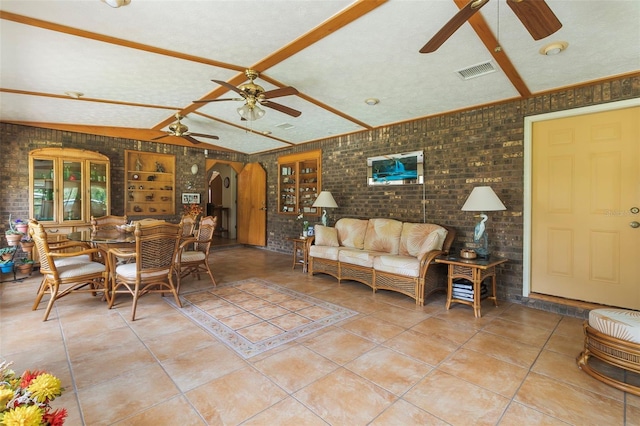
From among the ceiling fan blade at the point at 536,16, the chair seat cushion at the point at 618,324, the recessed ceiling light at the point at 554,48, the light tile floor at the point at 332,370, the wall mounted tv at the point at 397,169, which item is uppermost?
the recessed ceiling light at the point at 554,48

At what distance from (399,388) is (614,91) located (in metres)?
3.77

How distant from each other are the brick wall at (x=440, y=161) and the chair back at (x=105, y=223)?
6.76ft

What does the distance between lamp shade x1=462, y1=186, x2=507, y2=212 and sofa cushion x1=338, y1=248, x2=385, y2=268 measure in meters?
1.41

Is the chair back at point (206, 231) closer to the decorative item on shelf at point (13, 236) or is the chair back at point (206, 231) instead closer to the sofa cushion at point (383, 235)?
the sofa cushion at point (383, 235)

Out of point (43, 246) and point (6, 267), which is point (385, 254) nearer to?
point (43, 246)

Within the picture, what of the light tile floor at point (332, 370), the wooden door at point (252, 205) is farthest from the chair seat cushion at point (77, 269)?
the wooden door at point (252, 205)

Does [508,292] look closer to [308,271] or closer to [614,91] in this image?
[614,91]

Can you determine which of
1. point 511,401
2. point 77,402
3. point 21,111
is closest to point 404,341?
point 511,401

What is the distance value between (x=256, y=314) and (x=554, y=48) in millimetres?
3826

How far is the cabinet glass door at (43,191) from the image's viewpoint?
16.7 ft

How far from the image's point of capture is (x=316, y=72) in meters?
3.31

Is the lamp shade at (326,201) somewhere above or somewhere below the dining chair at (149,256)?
above

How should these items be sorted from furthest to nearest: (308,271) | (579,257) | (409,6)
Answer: (308,271), (579,257), (409,6)

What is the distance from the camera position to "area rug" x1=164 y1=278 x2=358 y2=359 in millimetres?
2669
